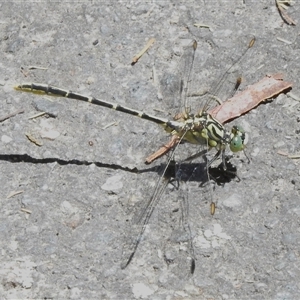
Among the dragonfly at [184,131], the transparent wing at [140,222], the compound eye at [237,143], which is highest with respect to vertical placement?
the compound eye at [237,143]

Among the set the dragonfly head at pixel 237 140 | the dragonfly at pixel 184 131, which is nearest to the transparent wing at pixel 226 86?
the dragonfly at pixel 184 131

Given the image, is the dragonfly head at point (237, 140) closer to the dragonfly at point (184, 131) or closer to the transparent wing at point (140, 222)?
the dragonfly at point (184, 131)

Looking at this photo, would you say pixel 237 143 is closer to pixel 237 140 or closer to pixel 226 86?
pixel 237 140

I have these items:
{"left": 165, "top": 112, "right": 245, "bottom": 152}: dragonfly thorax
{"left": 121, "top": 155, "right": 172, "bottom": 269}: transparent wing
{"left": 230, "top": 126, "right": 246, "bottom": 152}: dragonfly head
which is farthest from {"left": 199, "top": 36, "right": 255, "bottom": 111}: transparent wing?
{"left": 121, "top": 155, "right": 172, "bottom": 269}: transparent wing

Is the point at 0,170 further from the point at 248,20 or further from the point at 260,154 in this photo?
the point at 248,20

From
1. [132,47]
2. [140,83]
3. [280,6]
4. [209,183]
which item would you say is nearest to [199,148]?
[209,183]

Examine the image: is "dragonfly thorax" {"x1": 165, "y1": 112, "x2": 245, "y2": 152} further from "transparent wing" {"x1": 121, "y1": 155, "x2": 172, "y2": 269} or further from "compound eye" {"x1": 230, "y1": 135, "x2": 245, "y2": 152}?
"transparent wing" {"x1": 121, "y1": 155, "x2": 172, "y2": 269}
